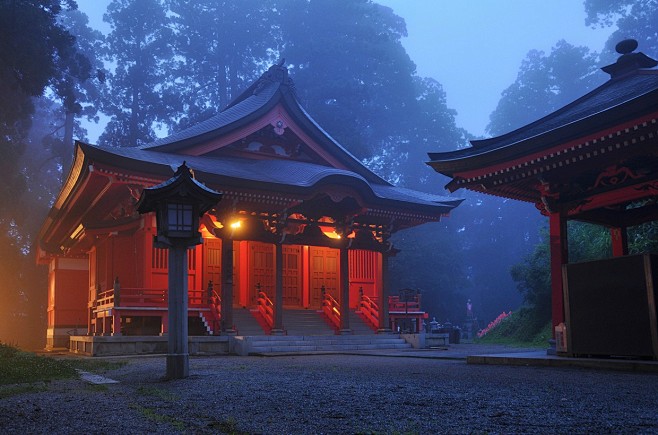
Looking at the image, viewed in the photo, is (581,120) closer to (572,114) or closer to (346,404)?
(572,114)

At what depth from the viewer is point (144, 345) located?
1722 cm

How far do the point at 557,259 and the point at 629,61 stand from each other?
4906mm

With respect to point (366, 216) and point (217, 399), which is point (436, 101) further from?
point (217, 399)

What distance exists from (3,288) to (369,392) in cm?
3323

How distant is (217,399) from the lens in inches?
257

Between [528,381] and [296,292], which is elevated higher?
[296,292]

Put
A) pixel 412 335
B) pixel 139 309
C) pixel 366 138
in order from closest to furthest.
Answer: pixel 139 309
pixel 412 335
pixel 366 138

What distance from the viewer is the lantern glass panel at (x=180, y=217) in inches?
380

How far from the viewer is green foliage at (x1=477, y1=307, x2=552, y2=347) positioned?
82.8ft

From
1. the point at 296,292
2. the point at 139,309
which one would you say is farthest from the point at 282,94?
the point at 139,309

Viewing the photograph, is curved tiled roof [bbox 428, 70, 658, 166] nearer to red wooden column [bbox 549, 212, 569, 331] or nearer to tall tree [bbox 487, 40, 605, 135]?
red wooden column [bbox 549, 212, 569, 331]

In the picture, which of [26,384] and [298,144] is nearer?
[26,384]

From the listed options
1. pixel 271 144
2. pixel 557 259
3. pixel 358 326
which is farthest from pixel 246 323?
pixel 557 259

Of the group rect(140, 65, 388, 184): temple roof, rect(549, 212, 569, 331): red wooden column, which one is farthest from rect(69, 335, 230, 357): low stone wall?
rect(549, 212, 569, 331): red wooden column
